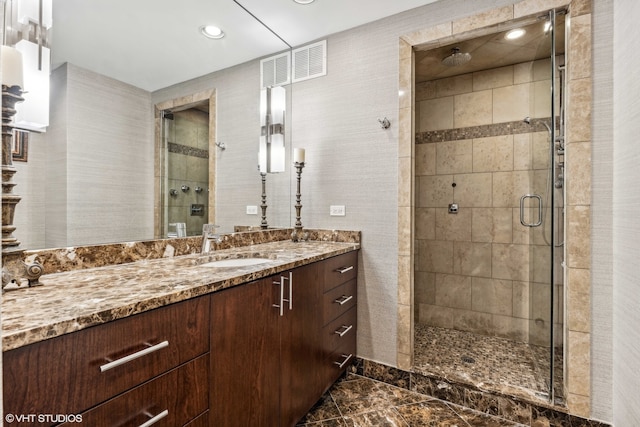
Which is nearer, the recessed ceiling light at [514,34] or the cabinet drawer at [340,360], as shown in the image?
the cabinet drawer at [340,360]

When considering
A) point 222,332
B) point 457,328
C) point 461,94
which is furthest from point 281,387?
point 461,94

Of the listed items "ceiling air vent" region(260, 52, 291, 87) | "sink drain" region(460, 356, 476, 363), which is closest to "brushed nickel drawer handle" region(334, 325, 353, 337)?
"sink drain" region(460, 356, 476, 363)

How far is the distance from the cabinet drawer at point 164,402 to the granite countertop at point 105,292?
23 cm

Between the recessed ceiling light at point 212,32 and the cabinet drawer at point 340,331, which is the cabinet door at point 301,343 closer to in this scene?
the cabinet drawer at point 340,331

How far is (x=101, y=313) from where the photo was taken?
0.85 m

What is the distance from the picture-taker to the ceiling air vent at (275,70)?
8.39ft

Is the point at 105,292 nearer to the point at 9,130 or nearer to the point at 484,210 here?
the point at 9,130

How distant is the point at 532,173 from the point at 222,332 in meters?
2.75

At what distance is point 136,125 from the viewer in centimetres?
166

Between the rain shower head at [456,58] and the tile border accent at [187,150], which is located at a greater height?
the rain shower head at [456,58]

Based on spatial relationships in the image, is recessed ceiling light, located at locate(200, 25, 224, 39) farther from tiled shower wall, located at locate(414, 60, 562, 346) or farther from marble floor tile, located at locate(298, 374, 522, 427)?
marble floor tile, located at locate(298, 374, 522, 427)

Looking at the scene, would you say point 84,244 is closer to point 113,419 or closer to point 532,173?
point 113,419

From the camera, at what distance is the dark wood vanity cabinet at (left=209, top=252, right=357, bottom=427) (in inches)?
48.4

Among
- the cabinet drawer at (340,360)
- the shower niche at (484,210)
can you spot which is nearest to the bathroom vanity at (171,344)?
the cabinet drawer at (340,360)
